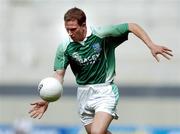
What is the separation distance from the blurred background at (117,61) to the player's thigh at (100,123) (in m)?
8.79

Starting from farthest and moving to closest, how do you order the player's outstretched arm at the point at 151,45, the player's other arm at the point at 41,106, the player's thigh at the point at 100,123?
the player's other arm at the point at 41,106
the player's thigh at the point at 100,123
the player's outstretched arm at the point at 151,45

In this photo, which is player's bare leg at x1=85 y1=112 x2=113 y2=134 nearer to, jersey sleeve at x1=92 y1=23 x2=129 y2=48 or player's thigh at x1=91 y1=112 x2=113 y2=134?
player's thigh at x1=91 y1=112 x2=113 y2=134

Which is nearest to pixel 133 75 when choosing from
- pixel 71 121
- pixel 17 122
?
pixel 71 121

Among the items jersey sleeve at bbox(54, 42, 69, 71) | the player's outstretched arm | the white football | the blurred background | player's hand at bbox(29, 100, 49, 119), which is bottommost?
the blurred background

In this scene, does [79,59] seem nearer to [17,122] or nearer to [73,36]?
[73,36]

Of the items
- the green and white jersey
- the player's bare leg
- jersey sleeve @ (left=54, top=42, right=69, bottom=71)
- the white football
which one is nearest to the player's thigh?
the player's bare leg

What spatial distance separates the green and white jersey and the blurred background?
8.71 meters

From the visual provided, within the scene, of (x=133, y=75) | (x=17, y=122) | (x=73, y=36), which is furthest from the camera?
(x=133, y=75)

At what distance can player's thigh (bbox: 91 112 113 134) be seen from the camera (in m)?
9.18

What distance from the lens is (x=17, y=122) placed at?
17453 mm

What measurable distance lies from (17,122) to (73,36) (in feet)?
27.7

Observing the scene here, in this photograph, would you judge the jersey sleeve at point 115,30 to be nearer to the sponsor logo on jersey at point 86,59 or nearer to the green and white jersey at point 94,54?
the green and white jersey at point 94,54

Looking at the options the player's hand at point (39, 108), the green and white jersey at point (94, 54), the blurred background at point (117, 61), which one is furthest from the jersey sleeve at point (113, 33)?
the blurred background at point (117, 61)

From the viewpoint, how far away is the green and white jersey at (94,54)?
933 centimetres
